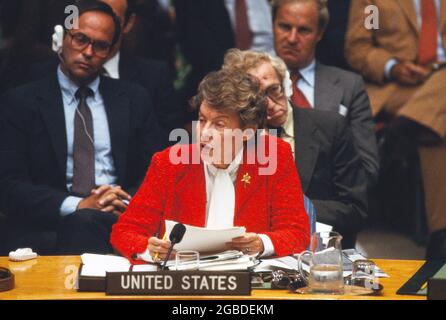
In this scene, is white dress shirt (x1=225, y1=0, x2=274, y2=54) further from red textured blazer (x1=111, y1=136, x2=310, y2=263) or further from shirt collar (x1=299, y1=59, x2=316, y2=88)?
red textured blazer (x1=111, y1=136, x2=310, y2=263)

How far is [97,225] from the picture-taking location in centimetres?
428

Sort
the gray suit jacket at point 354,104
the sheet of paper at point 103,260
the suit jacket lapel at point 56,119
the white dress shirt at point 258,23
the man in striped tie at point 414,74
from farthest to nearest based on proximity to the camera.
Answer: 1. the white dress shirt at point 258,23
2. the man in striped tie at point 414,74
3. the gray suit jacket at point 354,104
4. the suit jacket lapel at point 56,119
5. the sheet of paper at point 103,260

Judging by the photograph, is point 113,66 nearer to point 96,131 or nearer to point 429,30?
point 96,131

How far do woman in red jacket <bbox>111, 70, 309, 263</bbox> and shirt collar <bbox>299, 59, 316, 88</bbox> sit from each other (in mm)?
1286

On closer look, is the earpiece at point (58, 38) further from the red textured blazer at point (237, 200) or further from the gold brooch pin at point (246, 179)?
the gold brooch pin at point (246, 179)

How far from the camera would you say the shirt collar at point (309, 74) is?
5016mm

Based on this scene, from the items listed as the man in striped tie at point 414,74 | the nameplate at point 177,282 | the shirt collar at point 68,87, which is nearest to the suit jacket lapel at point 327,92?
the man in striped tie at point 414,74

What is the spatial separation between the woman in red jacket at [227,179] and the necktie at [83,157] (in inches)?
37.1

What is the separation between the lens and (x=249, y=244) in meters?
3.38

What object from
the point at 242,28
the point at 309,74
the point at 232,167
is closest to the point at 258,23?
the point at 242,28

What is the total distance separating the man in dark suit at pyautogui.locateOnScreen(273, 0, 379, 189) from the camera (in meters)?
4.93

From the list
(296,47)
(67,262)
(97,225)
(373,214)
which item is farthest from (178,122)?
(67,262)

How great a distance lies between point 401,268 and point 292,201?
46 cm
